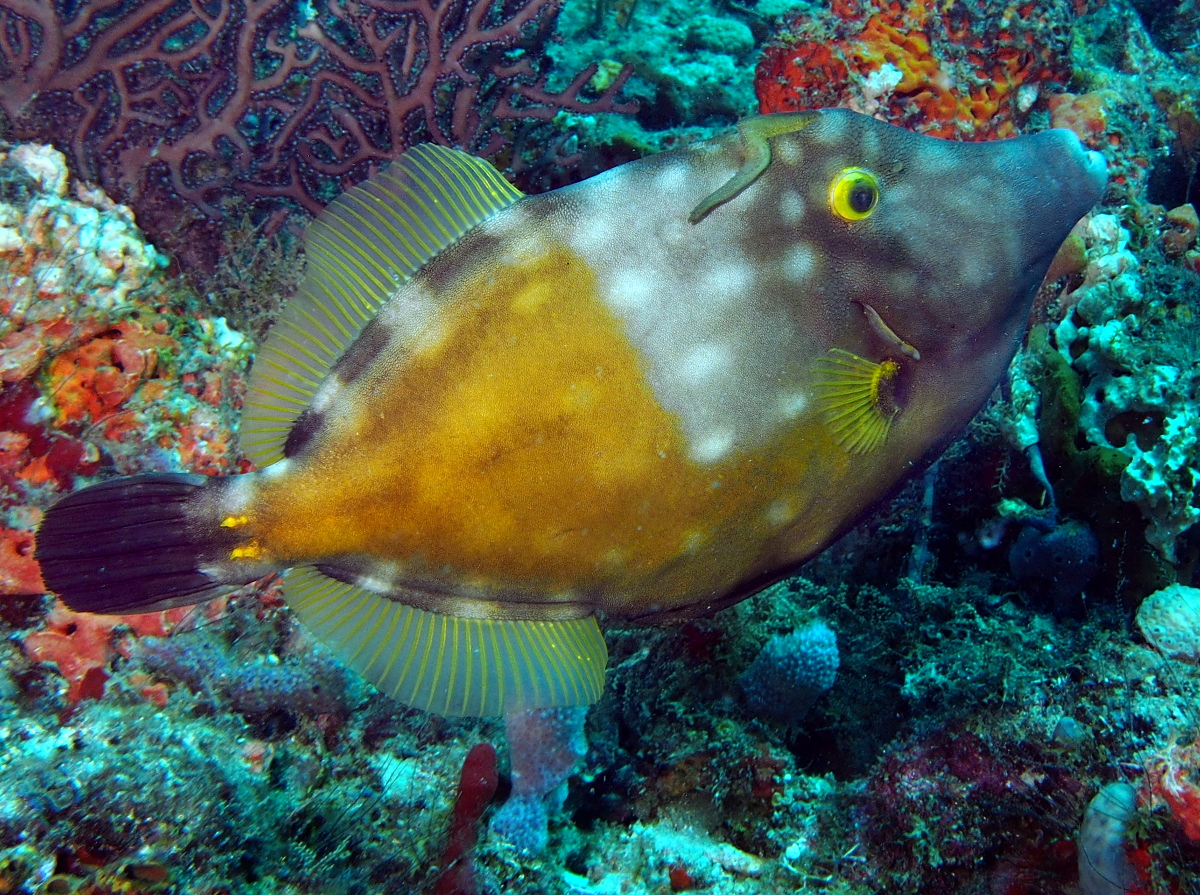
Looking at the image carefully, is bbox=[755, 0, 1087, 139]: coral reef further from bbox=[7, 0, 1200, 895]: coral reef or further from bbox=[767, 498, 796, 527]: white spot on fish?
bbox=[767, 498, 796, 527]: white spot on fish

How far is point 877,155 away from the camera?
6.76 feet

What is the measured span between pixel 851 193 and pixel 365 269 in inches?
54.3

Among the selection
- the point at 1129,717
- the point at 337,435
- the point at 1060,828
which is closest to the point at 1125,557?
the point at 1129,717

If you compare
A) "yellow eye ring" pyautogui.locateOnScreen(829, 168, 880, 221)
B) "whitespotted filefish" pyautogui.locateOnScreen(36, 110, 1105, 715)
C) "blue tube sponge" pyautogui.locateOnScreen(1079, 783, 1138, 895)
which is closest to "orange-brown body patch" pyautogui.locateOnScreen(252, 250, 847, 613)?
"whitespotted filefish" pyautogui.locateOnScreen(36, 110, 1105, 715)

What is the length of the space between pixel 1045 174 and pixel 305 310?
221 cm

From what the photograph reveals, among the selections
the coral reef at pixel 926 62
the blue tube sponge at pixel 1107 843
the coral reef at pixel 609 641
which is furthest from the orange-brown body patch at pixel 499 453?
the coral reef at pixel 926 62

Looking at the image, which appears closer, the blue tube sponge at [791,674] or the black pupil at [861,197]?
the black pupil at [861,197]

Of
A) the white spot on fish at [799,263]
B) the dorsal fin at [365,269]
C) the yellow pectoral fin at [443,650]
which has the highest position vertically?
the dorsal fin at [365,269]

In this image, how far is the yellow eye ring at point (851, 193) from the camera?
1997mm

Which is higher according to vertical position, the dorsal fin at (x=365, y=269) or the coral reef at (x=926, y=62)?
the dorsal fin at (x=365, y=269)

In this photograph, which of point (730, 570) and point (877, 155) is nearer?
point (877, 155)

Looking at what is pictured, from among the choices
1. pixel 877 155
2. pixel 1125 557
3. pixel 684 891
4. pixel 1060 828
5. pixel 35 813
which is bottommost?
pixel 1125 557

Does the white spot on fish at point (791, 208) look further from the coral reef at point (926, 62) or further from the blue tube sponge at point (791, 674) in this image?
the coral reef at point (926, 62)

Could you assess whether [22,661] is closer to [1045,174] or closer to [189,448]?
[189,448]
